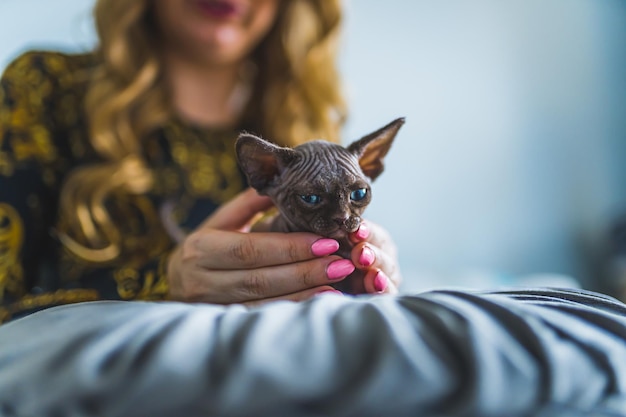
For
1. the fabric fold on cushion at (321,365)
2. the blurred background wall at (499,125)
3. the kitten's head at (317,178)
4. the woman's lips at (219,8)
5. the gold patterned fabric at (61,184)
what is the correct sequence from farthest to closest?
the blurred background wall at (499,125) → the woman's lips at (219,8) → the gold patterned fabric at (61,184) → the kitten's head at (317,178) → the fabric fold on cushion at (321,365)

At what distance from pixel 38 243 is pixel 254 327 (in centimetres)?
69

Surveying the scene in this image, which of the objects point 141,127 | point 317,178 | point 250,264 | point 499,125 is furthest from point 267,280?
point 499,125

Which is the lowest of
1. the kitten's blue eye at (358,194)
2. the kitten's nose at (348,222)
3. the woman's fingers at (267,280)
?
the woman's fingers at (267,280)

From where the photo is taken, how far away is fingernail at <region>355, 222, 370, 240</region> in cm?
45

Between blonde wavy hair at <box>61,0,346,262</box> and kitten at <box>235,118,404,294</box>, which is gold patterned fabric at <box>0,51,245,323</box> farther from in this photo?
kitten at <box>235,118,404,294</box>

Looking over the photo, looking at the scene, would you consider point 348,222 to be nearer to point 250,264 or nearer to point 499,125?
point 250,264

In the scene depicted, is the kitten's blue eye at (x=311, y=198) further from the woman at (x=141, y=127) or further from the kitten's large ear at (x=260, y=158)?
the woman at (x=141, y=127)

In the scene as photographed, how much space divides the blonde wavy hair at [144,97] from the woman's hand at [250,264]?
1.11ft

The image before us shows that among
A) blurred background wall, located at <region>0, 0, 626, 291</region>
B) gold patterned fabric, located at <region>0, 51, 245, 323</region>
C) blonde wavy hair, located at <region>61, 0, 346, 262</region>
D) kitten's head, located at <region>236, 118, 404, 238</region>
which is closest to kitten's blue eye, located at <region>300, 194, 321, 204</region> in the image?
kitten's head, located at <region>236, 118, 404, 238</region>

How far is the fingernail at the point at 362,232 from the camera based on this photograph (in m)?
0.45

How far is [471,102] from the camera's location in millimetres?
1646

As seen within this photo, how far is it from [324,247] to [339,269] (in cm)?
2

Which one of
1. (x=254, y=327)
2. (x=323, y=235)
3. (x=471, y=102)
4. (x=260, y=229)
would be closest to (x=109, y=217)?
(x=260, y=229)

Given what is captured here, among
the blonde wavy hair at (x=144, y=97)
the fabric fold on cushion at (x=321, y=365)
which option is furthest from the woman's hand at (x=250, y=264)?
the blonde wavy hair at (x=144, y=97)
